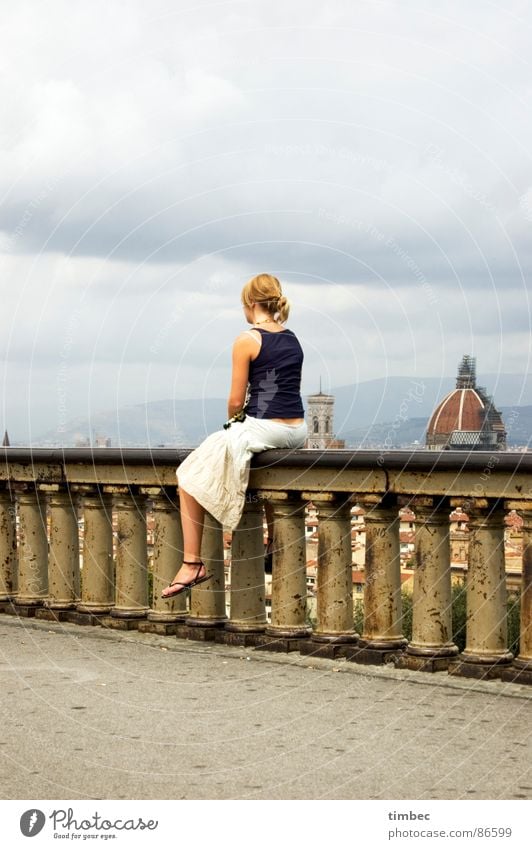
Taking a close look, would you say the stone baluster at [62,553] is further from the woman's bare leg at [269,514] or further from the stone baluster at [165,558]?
the woman's bare leg at [269,514]

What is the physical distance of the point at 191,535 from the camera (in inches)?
371

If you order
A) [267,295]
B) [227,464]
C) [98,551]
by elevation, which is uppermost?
[267,295]

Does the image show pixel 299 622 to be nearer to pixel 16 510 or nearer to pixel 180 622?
pixel 180 622

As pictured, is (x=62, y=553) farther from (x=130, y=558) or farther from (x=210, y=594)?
(x=210, y=594)

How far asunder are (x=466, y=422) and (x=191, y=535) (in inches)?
664

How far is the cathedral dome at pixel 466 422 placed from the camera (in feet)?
45.6

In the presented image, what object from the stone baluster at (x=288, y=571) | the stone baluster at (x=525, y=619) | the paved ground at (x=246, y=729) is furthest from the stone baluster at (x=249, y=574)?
the stone baluster at (x=525, y=619)

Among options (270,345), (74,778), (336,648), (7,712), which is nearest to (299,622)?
(336,648)

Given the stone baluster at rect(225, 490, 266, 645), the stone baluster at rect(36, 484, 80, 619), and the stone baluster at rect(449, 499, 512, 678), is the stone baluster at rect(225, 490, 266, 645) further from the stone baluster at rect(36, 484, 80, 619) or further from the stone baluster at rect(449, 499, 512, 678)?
the stone baluster at rect(36, 484, 80, 619)

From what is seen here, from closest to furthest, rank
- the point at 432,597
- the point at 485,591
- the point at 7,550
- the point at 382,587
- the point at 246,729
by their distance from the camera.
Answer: the point at 246,729, the point at 485,591, the point at 432,597, the point at 382,587, the point at 7,550

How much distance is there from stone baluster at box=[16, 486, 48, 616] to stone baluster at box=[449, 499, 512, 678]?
14.3 ft

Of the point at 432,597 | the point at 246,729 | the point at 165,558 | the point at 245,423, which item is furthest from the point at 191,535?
the point at 246,729

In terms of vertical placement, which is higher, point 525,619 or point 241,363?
point 241,363
